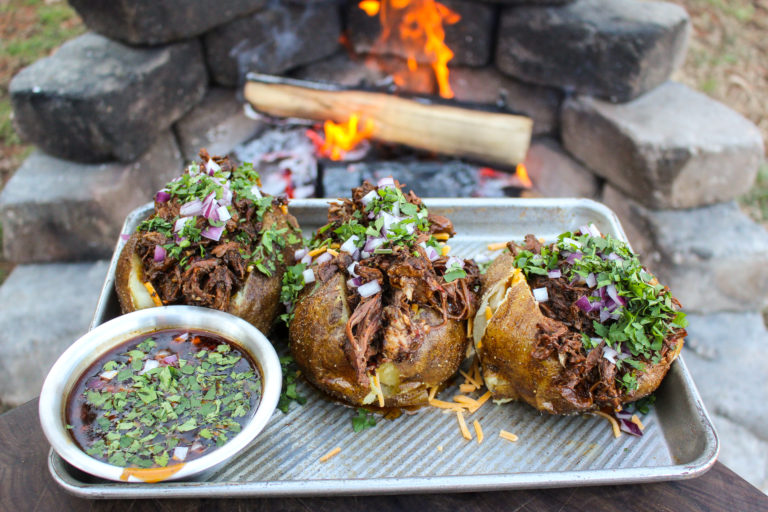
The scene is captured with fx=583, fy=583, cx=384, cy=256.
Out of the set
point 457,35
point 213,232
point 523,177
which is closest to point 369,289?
point 213,232

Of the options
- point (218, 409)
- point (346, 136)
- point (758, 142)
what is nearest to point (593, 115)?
point (758, 142)

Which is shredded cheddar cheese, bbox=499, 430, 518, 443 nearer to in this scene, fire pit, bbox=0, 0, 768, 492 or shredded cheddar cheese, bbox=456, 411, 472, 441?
shredded cheddar cheese, bbox=456, 411, 472, 441

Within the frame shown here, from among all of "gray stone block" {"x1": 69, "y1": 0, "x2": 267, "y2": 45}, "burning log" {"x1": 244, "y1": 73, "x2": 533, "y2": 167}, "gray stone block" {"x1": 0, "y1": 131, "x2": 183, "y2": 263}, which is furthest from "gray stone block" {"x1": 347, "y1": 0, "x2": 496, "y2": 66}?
"gray stone block" {"x1": 0, "y1": 131, "x2": 183, "y2": 263}

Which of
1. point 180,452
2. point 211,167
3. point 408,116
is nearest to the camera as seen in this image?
point 180,452

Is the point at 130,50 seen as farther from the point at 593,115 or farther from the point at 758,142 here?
the point at 758,142

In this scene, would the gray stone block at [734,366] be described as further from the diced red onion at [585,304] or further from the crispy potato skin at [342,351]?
the crispy potato skin at [342,351]

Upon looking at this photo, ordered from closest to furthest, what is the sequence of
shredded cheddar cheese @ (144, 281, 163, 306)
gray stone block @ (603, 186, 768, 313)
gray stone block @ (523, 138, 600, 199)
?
shredded cheddar cheese @ (144, 281, 163, 306)
gray stone block @ (603, 186, 768, 313)
gray stone block @ (523, 138, 600, 199)

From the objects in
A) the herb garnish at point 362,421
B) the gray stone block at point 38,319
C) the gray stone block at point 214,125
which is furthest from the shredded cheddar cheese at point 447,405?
the gray stone block at point 214,125

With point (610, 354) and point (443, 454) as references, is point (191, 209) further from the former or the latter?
point (610, 354)
